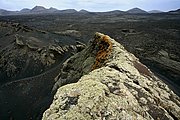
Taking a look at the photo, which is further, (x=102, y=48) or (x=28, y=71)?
(x=28, y=71)

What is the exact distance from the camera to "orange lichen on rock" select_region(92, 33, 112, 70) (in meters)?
11.9

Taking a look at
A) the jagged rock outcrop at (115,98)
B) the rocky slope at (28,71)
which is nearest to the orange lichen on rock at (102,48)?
the jagged rock outcrop at (115,98)

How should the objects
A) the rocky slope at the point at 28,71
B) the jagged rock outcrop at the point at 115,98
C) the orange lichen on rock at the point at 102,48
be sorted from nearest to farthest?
the jagged rock outcrop at the point at 115,98
the orange lichen on rock at the point at 102,48
the rocky slope at the point at 28,71

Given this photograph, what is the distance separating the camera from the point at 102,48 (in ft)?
45.3

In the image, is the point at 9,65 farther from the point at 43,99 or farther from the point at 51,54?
the point at 43,99

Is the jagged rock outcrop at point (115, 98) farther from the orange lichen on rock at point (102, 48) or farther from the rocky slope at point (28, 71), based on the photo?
the rocky slope at point (28, 71)

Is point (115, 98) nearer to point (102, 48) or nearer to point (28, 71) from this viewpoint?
point (102, 48)

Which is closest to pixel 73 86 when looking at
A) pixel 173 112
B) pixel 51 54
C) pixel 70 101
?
pixel 70 101

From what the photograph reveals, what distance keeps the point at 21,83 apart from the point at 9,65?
217 inches

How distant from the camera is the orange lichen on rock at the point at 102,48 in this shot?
39.0 feet

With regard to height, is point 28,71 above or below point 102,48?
below

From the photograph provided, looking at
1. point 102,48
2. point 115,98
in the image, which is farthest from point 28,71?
point 115,98

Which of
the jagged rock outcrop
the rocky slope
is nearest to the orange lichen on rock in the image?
the jagged rock outcrop

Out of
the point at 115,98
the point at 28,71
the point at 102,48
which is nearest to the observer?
the point at 115,98
